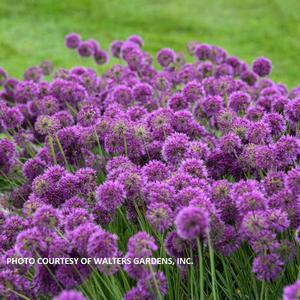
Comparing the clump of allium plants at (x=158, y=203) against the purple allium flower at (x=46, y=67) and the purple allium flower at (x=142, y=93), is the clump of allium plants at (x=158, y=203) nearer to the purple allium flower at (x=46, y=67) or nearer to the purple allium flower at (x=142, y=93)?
the purple allium flower at (x=142, y=93)

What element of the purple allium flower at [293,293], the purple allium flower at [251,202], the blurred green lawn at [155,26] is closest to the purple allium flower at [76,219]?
the purple allium flower at [251,202]

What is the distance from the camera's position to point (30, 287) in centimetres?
213

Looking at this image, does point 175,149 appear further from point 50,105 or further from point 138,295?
point 50,105

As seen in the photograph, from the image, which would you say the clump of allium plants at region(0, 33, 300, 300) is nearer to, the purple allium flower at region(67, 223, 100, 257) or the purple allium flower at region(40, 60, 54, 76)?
the purple allium flower at region(67, 223, 100, 257)

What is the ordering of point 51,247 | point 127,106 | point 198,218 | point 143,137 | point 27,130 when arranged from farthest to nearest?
point 27,130 → point 127,106 → point 143,137 → point 51,247 → point 198,218

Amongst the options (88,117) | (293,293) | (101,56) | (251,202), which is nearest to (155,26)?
(101,56)

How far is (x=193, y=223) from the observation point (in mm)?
1846

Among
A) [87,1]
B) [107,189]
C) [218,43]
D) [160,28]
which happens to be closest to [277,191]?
[107,189]

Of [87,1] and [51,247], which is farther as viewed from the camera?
[87,1]

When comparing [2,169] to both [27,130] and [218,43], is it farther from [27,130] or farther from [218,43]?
[218,43]

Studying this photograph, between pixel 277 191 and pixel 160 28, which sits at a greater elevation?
pixel 160 28

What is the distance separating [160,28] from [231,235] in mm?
7385

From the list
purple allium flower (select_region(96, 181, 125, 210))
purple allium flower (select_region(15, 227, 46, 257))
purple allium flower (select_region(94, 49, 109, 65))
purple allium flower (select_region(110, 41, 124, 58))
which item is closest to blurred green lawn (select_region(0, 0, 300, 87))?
purple allium flower (select_region(94, 49, 109, 65))

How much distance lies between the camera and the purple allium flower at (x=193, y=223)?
1.83 metres
